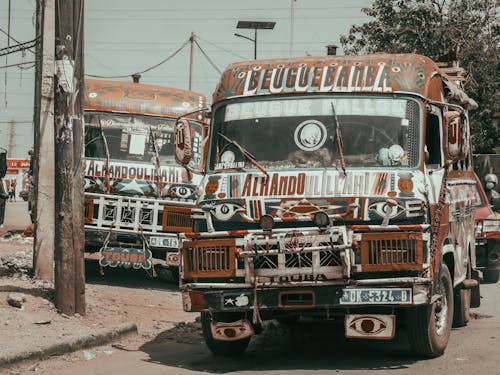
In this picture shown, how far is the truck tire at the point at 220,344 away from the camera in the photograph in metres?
9.74

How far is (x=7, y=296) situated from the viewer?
38.4 ft

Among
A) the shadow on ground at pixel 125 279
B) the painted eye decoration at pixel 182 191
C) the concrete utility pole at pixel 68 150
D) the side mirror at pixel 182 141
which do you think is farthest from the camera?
the shadow on ground at pixel 125 279

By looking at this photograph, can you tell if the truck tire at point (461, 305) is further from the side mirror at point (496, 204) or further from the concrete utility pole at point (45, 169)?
the side mirror at point (496, 204)

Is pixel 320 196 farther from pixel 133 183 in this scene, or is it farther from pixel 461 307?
pixel 133 183

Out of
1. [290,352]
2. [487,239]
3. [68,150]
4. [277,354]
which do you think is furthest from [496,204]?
[68,150]

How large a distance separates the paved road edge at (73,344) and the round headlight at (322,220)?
278cm

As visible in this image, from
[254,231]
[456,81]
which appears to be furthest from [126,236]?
[254,231]

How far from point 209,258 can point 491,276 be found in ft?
32.8

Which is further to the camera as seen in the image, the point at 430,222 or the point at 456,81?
the point at 456,81

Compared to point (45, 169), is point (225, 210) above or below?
below

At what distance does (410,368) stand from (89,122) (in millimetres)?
7925

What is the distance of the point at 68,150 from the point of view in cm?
1130

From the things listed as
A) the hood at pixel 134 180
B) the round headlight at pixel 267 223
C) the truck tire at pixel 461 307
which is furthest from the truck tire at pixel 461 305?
the hood at pixel 134 180

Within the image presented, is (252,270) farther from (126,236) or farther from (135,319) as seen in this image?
(126,236)
